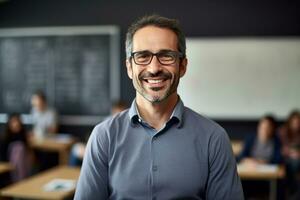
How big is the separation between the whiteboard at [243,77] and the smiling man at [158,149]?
401cm

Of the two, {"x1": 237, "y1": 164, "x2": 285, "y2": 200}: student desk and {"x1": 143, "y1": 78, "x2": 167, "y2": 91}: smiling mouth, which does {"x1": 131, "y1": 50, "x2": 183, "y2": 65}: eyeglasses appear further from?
{"x1": 237, "y1": 164, "x2": 285, "y2": 200}: student desk

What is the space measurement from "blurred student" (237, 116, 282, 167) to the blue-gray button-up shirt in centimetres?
307

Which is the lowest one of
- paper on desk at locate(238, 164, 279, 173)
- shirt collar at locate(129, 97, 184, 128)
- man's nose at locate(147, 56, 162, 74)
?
paper on desk at locate(238, 164, 279, 173)

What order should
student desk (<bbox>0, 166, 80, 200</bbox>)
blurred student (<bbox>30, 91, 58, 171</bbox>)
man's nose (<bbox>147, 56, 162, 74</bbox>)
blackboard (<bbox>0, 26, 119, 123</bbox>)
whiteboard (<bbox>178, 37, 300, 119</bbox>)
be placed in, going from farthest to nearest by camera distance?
blackboard (<bbox>0, 26, 119, 123</bbox>), blurred student (<bbox>30, 91, 58, 171</bbox>), whiteboard (<bbox>178, 37, 300, 119</bbox>), student desk (<bbox>0, 166, 80, 200</bbox>), man's nose (<bbox>147, 56, 162, 74</bbox>)

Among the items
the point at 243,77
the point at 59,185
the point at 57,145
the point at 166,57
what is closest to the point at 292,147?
the point at 243,77

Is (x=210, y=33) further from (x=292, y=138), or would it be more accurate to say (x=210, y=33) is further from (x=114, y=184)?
(x=114, y=184)

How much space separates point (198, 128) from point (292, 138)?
3863 millimetres

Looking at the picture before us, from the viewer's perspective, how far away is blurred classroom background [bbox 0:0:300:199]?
5.19 m

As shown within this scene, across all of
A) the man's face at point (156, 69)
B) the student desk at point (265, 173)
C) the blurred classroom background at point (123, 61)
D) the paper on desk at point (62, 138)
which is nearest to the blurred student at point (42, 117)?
the paper on desk at point (62, 138)

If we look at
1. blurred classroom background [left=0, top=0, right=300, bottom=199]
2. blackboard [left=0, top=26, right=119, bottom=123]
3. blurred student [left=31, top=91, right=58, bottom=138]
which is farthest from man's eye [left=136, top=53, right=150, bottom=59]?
blurred student [left=31, top=91, right=58, bottom=138]

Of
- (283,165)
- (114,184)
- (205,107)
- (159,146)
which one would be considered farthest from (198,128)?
(205,107)

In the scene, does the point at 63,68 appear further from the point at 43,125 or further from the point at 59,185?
the point at 59,185

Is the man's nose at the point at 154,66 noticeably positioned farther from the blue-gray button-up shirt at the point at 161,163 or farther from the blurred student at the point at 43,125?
the blurred student at the point at 43,125

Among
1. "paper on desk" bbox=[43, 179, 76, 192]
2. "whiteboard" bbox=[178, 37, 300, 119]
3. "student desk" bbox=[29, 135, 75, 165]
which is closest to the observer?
"paper on desk" bbox=[43, 179, 76, 192]
